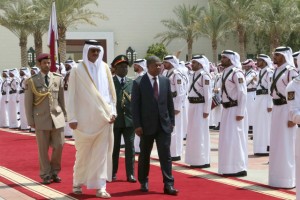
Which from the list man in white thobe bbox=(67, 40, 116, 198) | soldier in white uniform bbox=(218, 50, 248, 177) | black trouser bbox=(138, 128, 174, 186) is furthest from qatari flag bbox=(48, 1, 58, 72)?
black trouser bbox=(138, 128, 174, 186)

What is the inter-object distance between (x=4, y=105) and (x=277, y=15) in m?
19.1

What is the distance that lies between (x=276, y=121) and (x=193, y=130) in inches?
96.7

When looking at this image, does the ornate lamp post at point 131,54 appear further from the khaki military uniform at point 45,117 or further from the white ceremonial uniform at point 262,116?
the khaki military uniform at point 45,117

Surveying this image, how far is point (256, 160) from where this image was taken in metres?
13.2

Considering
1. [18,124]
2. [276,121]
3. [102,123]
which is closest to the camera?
[102,123]

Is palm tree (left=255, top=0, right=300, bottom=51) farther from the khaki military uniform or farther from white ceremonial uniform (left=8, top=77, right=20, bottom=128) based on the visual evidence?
the khaki military uniform

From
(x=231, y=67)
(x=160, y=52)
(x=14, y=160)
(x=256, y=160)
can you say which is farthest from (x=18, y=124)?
(x=160, y=52)

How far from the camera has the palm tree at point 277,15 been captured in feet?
124

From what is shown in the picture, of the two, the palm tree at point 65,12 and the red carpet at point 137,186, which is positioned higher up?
the palm tree at point 65,12

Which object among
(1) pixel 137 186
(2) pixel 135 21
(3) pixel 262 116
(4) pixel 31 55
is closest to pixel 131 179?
(1) pixel 137 186

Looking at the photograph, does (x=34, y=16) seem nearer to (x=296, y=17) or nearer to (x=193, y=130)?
(x=296, y=17)

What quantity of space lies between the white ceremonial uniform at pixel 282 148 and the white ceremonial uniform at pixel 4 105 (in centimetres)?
1516

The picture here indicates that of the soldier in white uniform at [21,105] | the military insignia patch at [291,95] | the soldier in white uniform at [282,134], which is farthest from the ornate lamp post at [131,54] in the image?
the military insignia patch at [291,95]

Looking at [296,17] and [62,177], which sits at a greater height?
[296,17]
